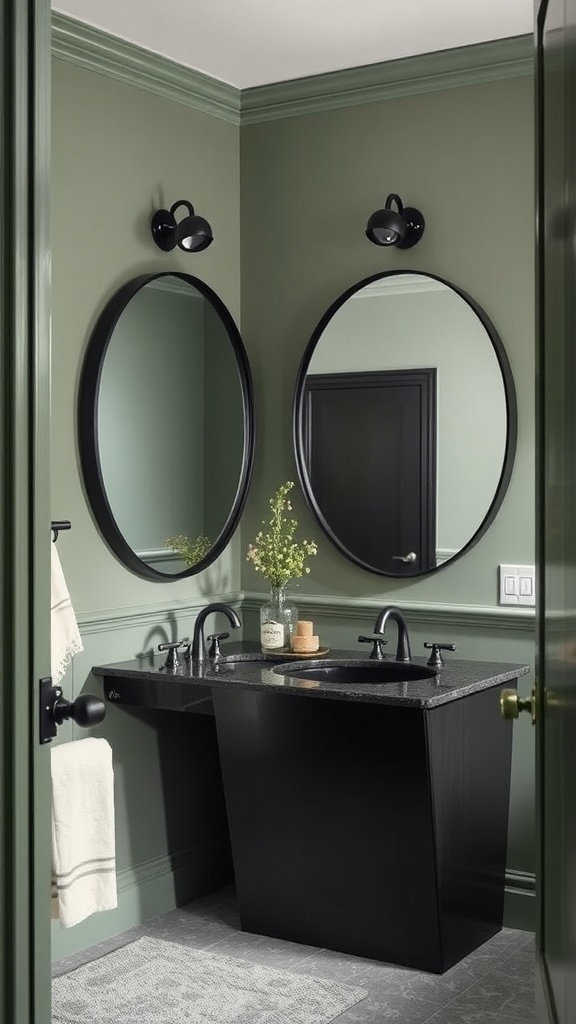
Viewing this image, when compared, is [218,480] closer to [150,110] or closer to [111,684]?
[111,684]

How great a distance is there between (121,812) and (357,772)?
0.78 meters

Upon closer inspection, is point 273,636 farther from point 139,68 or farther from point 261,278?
point 139,68

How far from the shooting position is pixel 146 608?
12.1 ft

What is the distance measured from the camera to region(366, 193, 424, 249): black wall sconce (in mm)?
3611

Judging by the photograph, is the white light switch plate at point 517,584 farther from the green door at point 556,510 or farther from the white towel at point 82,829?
the green door at point 556,510

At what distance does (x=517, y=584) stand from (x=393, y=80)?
5.17ft

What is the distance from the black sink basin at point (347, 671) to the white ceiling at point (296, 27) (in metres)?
1.81

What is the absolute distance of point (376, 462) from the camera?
378 cm

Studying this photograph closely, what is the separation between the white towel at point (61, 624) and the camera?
308cm

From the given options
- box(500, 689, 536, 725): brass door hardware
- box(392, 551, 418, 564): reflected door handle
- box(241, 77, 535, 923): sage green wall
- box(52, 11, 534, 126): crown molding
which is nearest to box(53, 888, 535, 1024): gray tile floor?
box(241, 77, 535, 923): sage green wall

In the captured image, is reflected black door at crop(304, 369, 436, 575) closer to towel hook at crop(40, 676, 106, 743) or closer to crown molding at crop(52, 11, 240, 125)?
crown molding at crop(52, 11, 240, 125)

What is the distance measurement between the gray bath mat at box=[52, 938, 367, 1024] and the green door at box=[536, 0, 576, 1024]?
143 cm

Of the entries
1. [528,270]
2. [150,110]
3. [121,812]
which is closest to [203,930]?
[121,812]

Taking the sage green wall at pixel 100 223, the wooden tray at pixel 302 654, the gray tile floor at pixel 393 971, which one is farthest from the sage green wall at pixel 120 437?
the wooden tray at pixel 302 654
